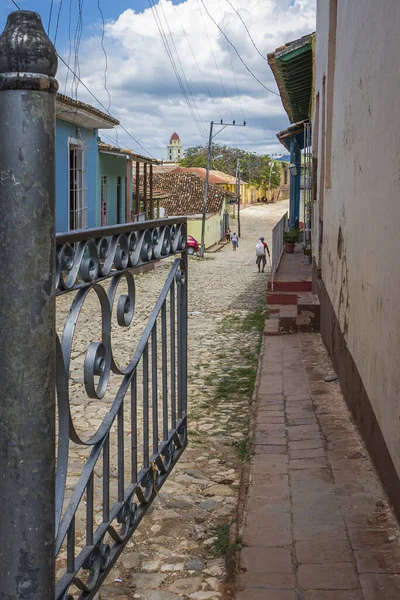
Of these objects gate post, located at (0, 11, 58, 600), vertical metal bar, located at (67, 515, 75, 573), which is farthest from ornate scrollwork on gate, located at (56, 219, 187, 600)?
gate post, located at (0, 11, 58, 600)

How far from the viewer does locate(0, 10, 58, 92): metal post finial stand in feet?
5.13

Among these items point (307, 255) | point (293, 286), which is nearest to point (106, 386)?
point (293, 286)

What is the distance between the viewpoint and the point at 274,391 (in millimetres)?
6410

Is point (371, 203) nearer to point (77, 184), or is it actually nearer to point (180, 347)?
point (180, 347)

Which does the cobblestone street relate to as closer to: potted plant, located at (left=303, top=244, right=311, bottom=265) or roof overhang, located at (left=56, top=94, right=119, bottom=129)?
potted plant, located at (left=303, top=244, right=311, bottom=265)

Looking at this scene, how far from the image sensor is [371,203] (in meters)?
4.51

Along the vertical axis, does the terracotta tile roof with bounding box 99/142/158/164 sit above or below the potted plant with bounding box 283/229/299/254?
above

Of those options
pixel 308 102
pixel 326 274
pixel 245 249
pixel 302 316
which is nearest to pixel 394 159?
pixel 326 274

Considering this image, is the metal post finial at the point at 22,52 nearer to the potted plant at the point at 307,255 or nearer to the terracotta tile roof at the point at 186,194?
the potted plant at the point at 307,255

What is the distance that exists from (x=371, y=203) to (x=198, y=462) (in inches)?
75.7

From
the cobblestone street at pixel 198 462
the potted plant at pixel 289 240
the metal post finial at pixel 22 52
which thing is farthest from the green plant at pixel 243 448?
the potted plant at pixel 289 240

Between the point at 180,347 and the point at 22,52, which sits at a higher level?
the point at 22,52

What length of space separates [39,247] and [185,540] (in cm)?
245

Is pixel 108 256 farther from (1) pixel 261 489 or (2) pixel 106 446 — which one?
(1) pixel 261 489
